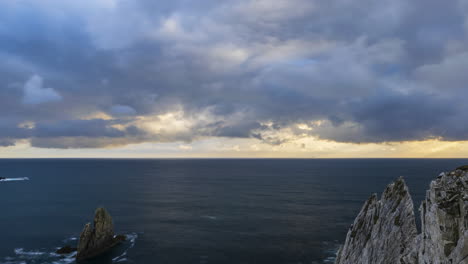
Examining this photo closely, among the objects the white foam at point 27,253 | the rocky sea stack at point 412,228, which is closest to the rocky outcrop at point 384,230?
the rocky sea stack at point 412,228

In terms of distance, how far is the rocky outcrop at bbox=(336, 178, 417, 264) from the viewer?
79.6ft

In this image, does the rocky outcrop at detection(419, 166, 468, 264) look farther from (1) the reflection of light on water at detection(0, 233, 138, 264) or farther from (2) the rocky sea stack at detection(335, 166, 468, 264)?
(1) the reflection of light on water at detection(0, 233, 138, 264)

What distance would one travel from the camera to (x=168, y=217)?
95.0m

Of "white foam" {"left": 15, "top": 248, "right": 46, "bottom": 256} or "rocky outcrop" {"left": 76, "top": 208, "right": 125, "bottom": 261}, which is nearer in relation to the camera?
"rocky outcrop" {"left": 76, "top": 208, "right": 125, "bottom": 261}

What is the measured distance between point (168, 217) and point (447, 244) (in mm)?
90398

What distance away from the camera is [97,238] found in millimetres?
63438

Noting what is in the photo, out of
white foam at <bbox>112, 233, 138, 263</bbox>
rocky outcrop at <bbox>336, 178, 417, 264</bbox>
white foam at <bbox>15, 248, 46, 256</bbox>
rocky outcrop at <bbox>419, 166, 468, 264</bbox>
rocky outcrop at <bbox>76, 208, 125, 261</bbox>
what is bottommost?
white foam at <bbox>112, 233, 138, 263</bbox>

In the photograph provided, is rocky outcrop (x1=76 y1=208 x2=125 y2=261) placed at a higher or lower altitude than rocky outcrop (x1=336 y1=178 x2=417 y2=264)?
lower

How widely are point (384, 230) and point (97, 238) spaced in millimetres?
57677

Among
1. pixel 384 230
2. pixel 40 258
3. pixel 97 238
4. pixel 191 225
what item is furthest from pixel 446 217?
pixel 191 225

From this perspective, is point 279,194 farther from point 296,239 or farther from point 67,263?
point 67,263

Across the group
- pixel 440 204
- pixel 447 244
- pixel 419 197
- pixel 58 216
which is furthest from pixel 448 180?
pixel 419 197

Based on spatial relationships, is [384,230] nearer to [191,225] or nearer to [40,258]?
[40,258]

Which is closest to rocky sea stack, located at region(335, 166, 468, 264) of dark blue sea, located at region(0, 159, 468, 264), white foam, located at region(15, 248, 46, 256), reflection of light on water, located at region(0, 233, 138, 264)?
dark blue sea, located at region(0, 159, 468, 264)
